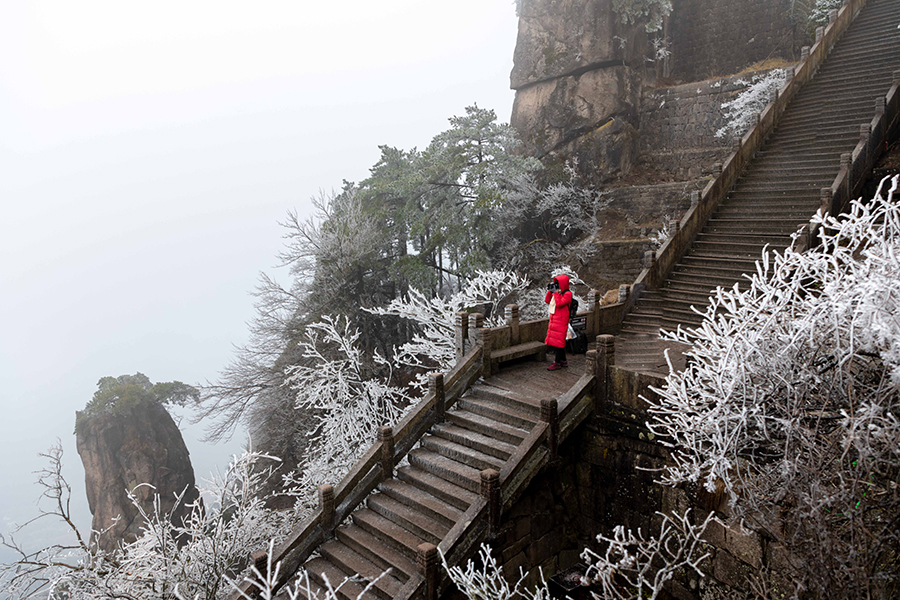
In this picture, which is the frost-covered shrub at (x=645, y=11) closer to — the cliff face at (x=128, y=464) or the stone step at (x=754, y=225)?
the stone step at (x=754, y=225)

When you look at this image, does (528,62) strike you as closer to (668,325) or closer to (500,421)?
(668,325)

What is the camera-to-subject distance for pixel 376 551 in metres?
7.68

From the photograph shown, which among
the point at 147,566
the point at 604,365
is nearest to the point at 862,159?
the point at 604,365

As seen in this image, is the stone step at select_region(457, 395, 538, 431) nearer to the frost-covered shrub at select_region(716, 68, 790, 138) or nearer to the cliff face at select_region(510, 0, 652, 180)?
the cliff face at select_region(510, 0, 652, 180)

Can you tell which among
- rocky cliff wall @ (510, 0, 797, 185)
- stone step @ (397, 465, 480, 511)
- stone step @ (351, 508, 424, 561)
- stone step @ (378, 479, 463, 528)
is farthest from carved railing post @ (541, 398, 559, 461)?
rocky cliff wall @ (510, 0, 797, 185)

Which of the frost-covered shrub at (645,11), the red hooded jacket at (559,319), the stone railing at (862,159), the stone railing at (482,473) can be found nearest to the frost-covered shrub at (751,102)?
the frost-covered shrub at (645,11)

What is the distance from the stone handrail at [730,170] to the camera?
11891 mm

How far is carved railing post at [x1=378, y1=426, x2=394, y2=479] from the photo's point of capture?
8.64m

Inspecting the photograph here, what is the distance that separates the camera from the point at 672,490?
7.07 metres

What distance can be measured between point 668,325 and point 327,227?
13875mm

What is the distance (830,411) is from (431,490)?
18.3 feet

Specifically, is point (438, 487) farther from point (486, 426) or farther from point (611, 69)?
point (611, 69)

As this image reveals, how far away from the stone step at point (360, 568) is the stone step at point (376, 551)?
6cm

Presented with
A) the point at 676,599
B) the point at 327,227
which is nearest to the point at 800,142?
the point at 676,599
